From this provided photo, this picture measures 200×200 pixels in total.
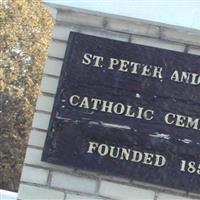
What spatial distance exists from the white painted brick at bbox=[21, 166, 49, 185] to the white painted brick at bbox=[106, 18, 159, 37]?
44.9 inches

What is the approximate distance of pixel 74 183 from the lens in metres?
4.47

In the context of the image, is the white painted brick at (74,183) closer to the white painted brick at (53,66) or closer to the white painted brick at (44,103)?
the white painted brick at (44,103)

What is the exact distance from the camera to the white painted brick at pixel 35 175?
14.8 feet

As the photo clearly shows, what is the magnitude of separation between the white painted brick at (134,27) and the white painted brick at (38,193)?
1241 mm

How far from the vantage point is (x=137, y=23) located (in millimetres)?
4523

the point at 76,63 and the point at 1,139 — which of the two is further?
the point at 1,139

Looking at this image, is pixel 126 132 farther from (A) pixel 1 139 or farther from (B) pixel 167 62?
(A) pixel 1 139

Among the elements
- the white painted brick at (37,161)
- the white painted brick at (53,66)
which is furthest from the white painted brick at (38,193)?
the white painted brick at (53,66)

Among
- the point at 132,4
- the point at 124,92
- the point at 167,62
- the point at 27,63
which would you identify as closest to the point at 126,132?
the point at 124,92

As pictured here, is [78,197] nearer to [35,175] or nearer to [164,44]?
[35,175]

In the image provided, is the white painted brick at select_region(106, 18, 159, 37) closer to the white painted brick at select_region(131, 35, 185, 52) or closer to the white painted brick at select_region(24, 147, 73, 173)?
the white painted brick at select_region(131, 35, 185, 52)

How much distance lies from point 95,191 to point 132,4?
4.38 feet

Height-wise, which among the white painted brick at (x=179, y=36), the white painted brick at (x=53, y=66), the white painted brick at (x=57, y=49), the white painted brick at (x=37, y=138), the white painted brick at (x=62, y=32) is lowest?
the white painted brick at (x=37, y=138)

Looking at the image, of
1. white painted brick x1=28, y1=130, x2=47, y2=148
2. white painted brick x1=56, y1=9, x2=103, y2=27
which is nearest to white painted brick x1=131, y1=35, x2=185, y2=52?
white painted brick x1=56, y1=9, x2=103, y2=27
